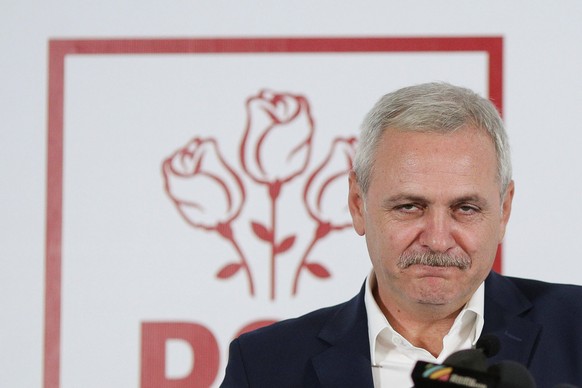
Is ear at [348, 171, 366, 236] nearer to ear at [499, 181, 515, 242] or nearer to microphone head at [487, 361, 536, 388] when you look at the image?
ear at [499, 181, 515, 242]

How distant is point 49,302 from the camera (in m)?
2.51

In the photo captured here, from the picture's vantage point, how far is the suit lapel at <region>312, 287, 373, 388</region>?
1782 millimetres

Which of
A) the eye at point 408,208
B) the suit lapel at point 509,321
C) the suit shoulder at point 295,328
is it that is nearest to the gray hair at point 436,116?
the eye at point 408,208

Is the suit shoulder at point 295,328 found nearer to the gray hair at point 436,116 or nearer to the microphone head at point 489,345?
the gray hair at point 436,116

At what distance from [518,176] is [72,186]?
127 centimetres

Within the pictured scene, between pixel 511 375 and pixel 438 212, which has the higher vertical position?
pixel 438 212

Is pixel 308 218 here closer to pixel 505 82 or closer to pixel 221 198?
pixel 221 198

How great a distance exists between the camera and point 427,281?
5.61 ft

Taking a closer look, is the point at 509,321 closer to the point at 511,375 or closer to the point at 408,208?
the point at 408,208

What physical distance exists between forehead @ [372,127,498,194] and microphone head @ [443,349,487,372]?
2.01ft

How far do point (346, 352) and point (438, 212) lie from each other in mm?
364

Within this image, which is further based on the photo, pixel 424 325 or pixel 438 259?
pixel 424 325

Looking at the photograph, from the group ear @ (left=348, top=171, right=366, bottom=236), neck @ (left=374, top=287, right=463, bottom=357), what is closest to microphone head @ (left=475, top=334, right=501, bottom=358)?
neck @ (left=374, top=287, right=463, bottom=357)

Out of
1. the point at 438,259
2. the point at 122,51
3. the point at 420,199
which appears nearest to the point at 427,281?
the point at 438,259
